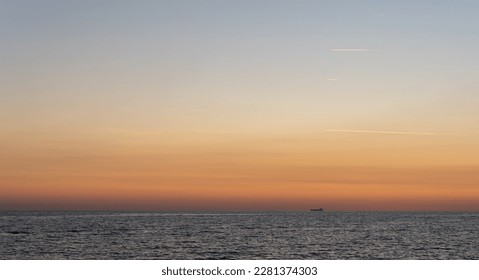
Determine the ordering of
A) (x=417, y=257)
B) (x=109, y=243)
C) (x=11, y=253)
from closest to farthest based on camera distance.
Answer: (x=417, y=257)
(x=11, y=253)
(x=109, y=243)

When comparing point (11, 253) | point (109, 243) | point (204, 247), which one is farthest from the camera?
point (109, 243)

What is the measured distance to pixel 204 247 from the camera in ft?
314
